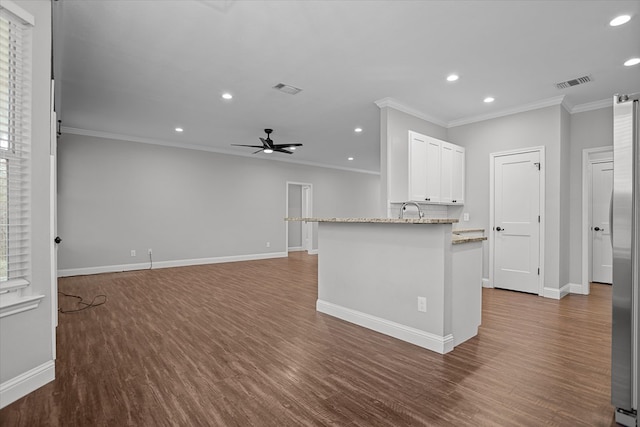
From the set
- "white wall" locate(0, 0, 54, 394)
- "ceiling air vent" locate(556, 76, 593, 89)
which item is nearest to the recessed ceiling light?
"ceiling air vent" locate(556, 76, 593, 89)

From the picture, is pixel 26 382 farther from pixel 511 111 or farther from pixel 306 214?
pixel 306 214

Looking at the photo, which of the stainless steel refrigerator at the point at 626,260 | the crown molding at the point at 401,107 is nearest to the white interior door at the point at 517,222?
the crown molding at the point at 401,107

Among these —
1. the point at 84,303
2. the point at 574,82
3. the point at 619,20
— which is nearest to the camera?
the point at 619,20

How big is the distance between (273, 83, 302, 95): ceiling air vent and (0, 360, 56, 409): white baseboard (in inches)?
138

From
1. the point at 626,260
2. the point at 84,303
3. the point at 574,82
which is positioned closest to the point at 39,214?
the point at 84,303

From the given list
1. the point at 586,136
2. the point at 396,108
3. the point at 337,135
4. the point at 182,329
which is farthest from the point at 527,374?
the point at 337,135

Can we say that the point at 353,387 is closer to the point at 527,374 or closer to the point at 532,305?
the point at 527,374

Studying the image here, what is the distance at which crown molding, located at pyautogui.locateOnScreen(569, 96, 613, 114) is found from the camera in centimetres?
441

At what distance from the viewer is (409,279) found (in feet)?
9.29

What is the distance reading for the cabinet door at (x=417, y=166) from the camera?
449 cm

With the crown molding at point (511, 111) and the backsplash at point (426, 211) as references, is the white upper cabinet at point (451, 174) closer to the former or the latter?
the backsplash at point (426, 211)

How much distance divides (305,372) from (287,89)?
338 centimetres

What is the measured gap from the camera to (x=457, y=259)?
2.70 meters

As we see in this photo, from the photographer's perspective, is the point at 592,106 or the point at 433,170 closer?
the point at 592,106
